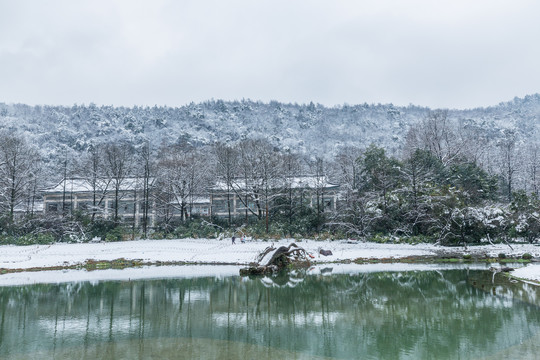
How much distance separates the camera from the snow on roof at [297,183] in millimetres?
39000

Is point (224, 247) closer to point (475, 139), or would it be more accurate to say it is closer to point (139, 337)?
point (139, 337)

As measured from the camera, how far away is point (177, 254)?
26531mm

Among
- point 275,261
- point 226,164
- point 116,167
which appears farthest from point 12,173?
point 275,261

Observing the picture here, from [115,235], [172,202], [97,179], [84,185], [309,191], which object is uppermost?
[97,179]

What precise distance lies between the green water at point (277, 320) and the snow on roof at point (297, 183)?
22630mm

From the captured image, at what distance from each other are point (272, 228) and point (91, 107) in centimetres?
8712

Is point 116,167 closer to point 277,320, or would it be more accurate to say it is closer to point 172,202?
point 172,202

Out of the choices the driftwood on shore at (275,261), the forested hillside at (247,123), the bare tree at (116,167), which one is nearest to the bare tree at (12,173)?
the bare tree at (116,167)

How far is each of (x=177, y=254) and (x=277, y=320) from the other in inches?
697

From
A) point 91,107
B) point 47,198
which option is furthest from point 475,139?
point 91,107

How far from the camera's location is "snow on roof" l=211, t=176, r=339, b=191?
39000 millimetres

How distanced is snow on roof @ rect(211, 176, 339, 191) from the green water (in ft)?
74.2

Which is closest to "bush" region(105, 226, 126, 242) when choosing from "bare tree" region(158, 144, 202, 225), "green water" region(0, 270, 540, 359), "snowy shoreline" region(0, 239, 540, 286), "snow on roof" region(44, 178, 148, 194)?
"snowy shoreline" region(0, 239, 540, 286)

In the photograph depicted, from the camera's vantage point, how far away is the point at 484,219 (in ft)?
85.8
